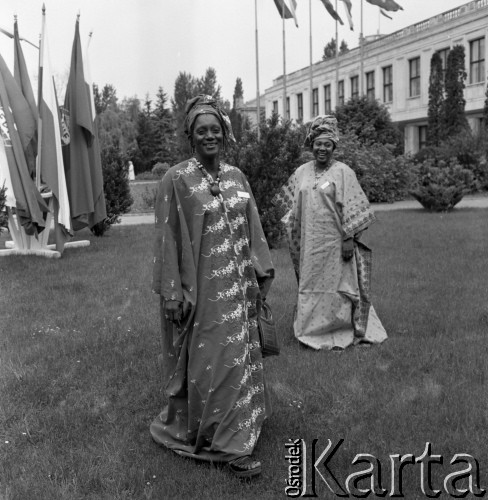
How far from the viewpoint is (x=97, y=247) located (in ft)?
42.6

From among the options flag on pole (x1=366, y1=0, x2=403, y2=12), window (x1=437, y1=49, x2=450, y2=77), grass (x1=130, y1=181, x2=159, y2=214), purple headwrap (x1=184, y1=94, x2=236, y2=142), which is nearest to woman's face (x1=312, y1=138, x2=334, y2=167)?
purple headwrap (x1=184, y1=94, x2=236, y2=142)

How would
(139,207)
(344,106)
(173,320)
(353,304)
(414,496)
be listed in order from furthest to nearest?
(344,106)
(139,207)
(353,304)
(173,320)
(414,496)

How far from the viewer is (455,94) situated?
Answer: 119 ft

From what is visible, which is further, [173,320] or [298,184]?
[298,184]

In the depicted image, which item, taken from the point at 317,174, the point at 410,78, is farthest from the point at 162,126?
the point at 317,174

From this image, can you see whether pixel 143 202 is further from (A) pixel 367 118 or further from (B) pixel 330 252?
(B) pixel 330 252

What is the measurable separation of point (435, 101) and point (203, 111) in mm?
36036

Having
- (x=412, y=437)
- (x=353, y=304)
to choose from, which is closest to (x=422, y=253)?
(x=353, y=304)

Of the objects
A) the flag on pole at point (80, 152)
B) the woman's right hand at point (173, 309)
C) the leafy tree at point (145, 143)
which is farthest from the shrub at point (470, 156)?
the leafy tree at point (145, 143)

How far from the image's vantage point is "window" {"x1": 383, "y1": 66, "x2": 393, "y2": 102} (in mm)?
44372

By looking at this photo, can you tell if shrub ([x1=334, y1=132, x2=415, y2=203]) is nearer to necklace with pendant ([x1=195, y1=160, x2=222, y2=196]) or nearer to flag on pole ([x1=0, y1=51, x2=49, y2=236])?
flag on pole ([x1=0, y1=51, x2=49, y2=236])

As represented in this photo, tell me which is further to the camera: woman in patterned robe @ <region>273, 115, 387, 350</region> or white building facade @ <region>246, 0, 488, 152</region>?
white building facade @ <region>246, 0, 488, 152</region>

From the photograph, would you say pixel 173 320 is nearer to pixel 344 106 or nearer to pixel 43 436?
pixel 43 436

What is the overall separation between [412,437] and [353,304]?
7.11 feet
